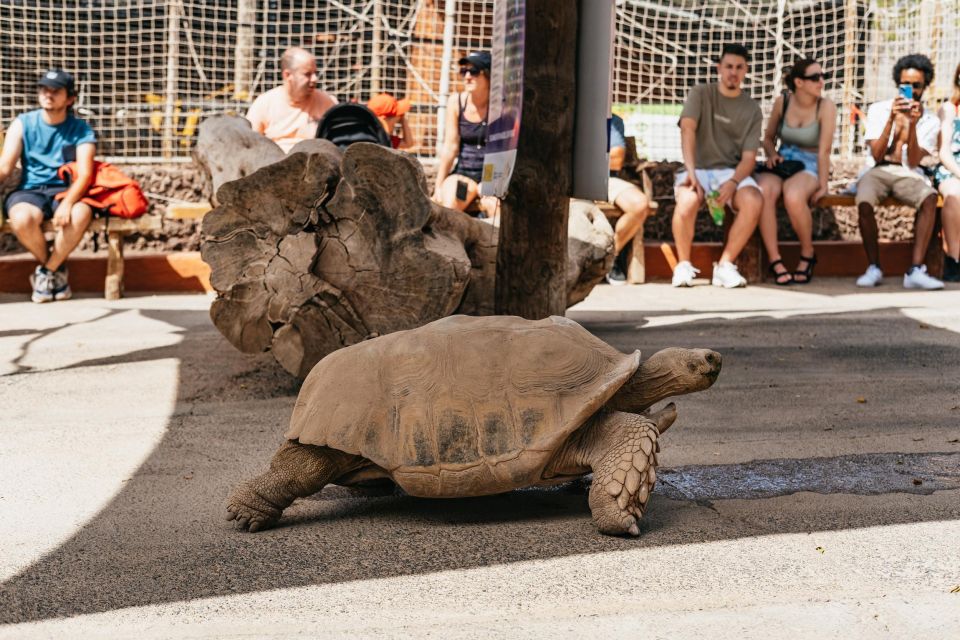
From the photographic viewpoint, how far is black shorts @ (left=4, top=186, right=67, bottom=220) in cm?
888

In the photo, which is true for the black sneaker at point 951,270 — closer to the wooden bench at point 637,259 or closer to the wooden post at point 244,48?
the wooden bench at point 637,259

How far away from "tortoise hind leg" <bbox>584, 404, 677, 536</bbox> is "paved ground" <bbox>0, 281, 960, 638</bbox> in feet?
0.23

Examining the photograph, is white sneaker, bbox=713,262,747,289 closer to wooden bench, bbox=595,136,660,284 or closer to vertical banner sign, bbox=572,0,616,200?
wooden bench, bbox=595,136,660,284

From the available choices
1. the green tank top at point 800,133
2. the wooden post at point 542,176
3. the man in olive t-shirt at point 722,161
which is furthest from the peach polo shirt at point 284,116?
the green tank top at point 800,133

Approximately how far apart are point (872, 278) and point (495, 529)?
6.98 m

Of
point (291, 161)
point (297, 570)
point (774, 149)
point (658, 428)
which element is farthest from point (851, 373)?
point (774, 149)

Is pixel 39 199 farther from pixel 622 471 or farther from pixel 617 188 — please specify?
pixel 622 471

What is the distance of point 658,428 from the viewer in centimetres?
348

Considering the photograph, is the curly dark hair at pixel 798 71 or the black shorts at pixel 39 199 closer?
the black shorts at pixel 39 199

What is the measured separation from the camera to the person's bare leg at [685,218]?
9664mm

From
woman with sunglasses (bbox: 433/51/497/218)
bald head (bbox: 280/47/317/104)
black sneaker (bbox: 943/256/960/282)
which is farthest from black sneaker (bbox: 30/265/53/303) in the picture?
black sneaker (bbox: 943/256/960/282)

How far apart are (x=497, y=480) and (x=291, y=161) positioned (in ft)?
8.20

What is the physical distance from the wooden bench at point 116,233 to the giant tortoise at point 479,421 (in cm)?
598

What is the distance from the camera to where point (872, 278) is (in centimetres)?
948
